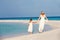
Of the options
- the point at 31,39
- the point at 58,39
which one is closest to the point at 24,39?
the point at 31,39

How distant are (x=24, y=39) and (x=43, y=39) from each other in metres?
1.11

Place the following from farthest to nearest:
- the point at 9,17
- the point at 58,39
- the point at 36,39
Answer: the point at 9,17 → the point at 36,39 → the point at 58,39

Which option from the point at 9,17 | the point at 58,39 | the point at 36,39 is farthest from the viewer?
the point at 9,17

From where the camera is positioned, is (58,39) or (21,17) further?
(21,17)

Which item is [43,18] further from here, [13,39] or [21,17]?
[21,17]

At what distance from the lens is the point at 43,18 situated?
14.1 m

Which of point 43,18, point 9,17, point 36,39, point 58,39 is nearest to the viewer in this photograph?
point 58,39

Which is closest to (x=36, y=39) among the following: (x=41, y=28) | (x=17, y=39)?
(x=17, y=39)

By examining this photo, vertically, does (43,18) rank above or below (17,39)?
above

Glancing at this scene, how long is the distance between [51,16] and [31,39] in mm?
36863

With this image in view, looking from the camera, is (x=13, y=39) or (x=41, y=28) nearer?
(x=13, y=39)

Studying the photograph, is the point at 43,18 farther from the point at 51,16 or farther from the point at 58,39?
the point at 51,16

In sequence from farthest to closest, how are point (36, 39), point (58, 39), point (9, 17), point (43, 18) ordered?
point (9, 17)
point (43, 18)
point (36, 39)
point (58, 39)

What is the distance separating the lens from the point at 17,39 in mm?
10562
